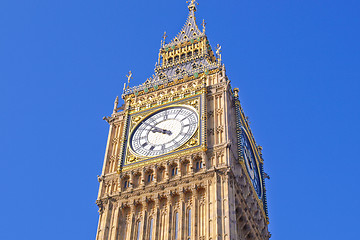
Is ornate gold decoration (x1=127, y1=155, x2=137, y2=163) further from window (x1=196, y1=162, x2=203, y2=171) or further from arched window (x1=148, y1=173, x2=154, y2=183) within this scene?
window (x1=196, y1=162, x2=203, y2=171)

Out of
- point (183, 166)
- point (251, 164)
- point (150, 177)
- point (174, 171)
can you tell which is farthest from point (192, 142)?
point (251, 164)

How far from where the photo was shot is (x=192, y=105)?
47.5 m

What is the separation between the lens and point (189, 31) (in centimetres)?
6350

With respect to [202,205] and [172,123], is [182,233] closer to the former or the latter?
[202,205]

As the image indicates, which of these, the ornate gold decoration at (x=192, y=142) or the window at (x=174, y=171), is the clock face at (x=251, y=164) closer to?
the ornate gold decoration at (x=192, y=142)

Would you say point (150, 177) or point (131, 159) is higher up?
point (131, 159)

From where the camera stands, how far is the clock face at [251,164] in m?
46.6

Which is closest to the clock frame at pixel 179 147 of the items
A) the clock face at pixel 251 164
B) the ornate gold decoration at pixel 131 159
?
the ornate gold decoration at pixel 131 159

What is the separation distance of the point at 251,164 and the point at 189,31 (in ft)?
65.0

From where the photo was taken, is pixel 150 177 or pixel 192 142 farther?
pixel 192 142

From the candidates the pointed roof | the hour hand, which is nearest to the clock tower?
the hour hand

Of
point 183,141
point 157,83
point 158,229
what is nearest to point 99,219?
point 158,229

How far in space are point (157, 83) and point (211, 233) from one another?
1707 centimetres

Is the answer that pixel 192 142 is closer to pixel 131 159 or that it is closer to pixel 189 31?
pixel 131 159
